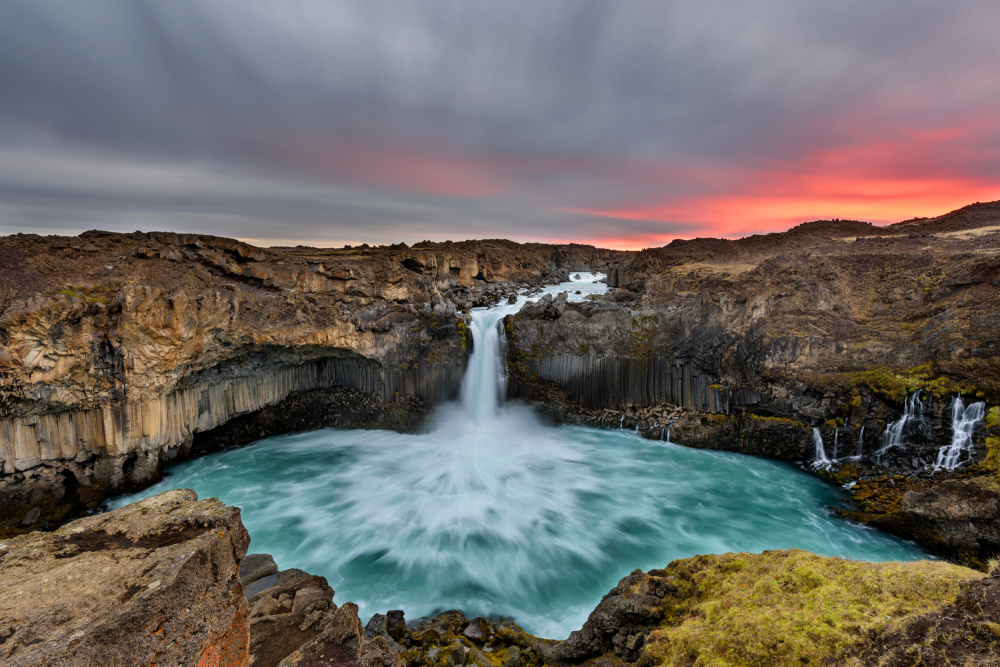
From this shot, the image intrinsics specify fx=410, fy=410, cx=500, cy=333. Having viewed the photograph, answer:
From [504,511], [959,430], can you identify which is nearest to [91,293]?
[504,511]

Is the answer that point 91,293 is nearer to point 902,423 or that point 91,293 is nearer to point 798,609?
point 798,609

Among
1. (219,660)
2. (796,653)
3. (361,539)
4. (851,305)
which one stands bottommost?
(361,539)

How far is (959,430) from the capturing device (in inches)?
420

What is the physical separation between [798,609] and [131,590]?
483 cm

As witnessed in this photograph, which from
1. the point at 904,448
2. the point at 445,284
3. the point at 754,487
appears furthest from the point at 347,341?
the point at 904,448

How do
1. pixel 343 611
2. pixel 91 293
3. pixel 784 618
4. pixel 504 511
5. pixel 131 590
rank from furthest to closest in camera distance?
pixel 504 511, pixel 91 293, pixel 343 611, pixel 784 618, pixel 131 590

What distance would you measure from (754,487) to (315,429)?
15.4 meters

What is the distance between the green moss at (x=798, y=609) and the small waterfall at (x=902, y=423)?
11118 millimetres

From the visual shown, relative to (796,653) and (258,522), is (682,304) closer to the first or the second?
(796,653)

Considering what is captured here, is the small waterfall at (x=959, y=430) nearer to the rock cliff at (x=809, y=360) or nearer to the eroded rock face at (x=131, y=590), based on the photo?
the rock cliff at (x=809, y=360)

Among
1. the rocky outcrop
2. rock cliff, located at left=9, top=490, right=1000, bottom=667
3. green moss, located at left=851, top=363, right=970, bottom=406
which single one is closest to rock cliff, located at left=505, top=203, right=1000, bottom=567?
green moss, located at left=851, top=363, right=970, bottom=406

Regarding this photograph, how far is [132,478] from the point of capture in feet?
36.6

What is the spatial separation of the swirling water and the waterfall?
2.91 ft

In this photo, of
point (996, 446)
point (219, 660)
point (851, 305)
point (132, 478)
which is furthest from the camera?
point (851, 305)
